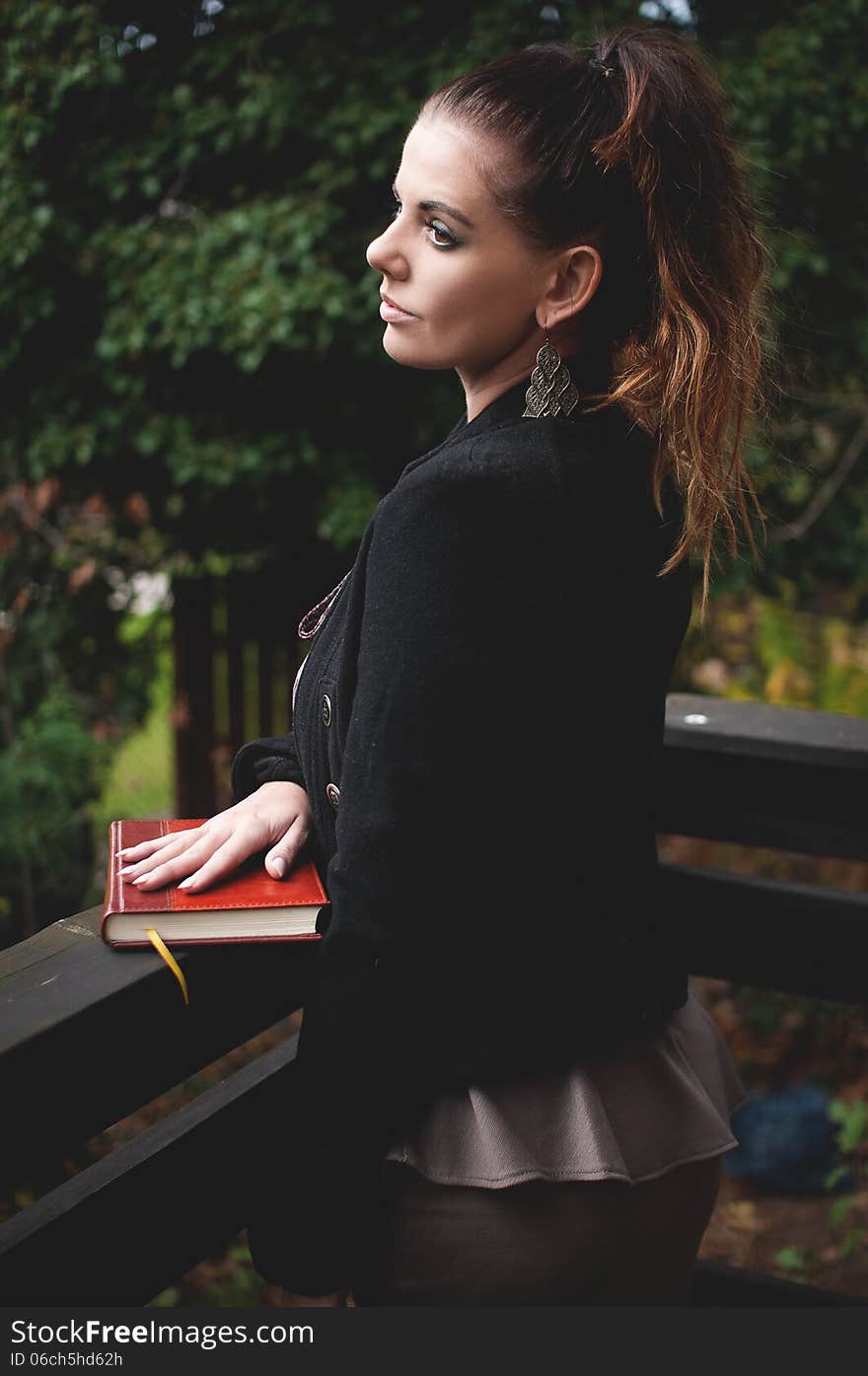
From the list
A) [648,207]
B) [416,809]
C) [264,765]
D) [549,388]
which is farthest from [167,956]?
[648,207]

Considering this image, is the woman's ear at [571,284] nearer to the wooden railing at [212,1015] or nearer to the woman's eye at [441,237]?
the woman's eye at [441,237]

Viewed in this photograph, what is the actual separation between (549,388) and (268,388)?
2978 mm

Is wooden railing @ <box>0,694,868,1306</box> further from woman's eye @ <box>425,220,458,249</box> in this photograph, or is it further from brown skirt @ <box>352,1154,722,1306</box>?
woman's eye @ <box>425,220,458,249</box>

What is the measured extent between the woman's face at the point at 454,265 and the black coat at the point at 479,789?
76 millimetres

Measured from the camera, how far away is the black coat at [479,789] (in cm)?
117

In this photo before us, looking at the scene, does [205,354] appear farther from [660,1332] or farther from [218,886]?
[660,1332]

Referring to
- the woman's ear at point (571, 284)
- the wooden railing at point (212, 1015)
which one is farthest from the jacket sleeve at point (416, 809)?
the woman's ear at point (571, 284)

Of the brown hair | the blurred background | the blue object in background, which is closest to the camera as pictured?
the brown hair

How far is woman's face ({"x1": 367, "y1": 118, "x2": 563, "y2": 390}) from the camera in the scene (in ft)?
4.16

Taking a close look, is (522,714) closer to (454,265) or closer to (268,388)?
(454,265)

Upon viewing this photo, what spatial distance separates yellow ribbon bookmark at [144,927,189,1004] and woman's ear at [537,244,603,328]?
77 cm

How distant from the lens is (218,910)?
4.27 feet

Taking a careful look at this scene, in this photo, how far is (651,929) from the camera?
4.72ft

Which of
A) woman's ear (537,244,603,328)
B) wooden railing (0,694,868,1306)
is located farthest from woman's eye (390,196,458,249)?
wooden railing (0,694,868,1306)
